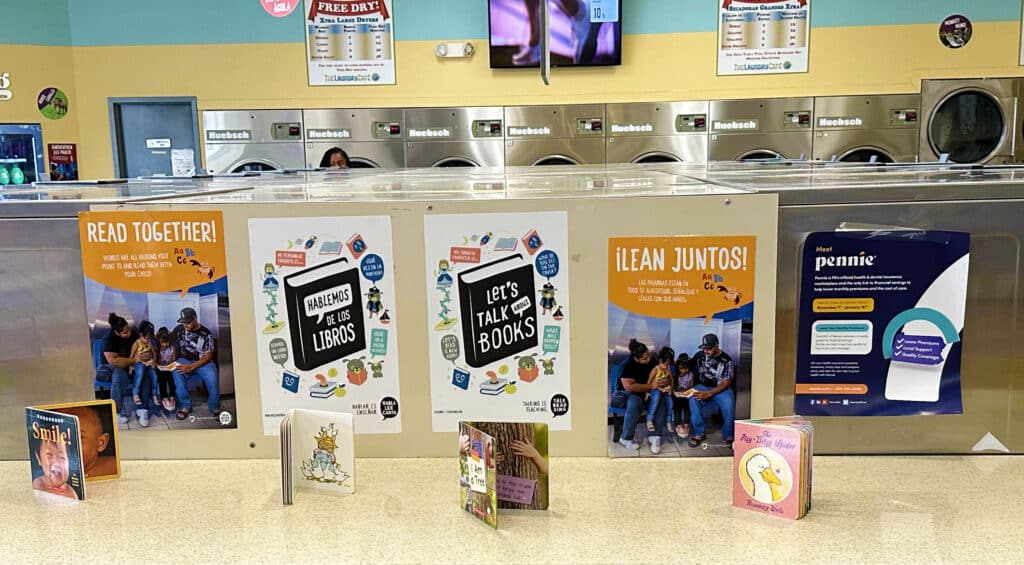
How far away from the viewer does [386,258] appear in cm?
116

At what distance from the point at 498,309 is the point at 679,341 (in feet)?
0.93

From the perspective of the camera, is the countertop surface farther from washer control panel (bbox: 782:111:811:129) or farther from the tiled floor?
washer control panel (bbox: 782:111:811:129)

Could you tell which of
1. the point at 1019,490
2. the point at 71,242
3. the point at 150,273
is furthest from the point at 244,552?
the point at 1019,490

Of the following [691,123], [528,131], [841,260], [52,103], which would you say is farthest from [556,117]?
[841,260]

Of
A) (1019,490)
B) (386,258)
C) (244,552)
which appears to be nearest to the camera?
(244,552)

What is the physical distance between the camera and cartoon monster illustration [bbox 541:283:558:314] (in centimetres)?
114

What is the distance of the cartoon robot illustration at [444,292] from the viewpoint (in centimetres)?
115

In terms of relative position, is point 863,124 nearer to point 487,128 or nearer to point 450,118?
point 487,128

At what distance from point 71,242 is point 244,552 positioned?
62cm

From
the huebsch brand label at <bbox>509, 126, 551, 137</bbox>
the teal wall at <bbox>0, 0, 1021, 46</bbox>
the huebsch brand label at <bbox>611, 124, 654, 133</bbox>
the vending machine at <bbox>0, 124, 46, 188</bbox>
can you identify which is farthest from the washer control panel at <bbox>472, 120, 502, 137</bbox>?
the vending machine at <bbox>0, 124, 46, 188</bbox>

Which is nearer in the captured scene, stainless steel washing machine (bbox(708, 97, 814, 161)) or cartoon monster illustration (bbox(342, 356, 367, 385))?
cartoon monster illustration (bbox(342, 356, 367, 385))

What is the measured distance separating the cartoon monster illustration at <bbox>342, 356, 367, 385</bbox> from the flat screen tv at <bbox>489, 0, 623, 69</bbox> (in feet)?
19.2

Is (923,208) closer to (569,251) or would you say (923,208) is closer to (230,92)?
(569,251)

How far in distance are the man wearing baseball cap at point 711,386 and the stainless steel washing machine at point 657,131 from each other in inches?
222
